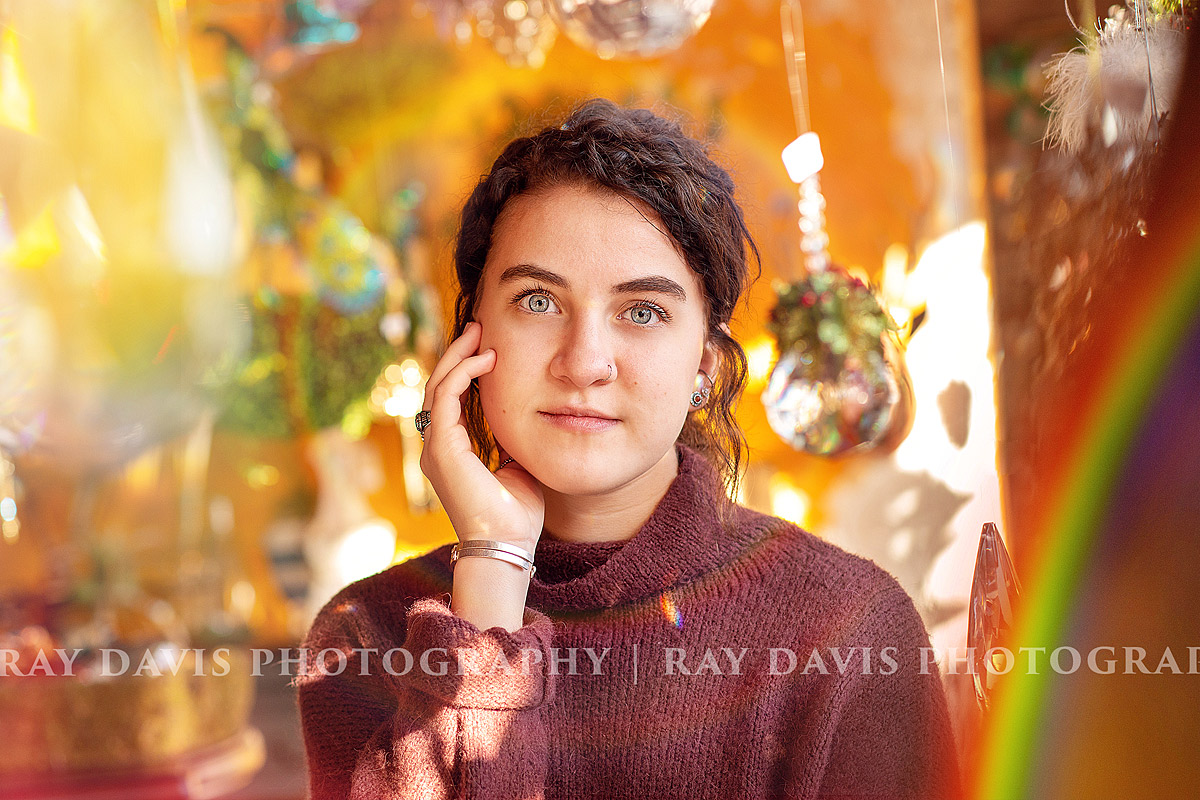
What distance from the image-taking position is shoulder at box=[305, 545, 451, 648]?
3.53 ft

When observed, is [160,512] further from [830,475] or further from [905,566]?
[905,566]

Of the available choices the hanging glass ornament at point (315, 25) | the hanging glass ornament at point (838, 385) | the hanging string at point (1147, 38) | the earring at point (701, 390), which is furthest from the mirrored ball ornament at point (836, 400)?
the hanging glass ornament at point (315, 25)

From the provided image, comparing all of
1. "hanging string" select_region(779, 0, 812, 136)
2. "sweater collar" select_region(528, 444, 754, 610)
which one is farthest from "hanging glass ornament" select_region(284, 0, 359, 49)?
"sweater collar" select_region(528, 444, 754, 610)

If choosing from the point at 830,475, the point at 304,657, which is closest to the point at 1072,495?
the point at 304,657

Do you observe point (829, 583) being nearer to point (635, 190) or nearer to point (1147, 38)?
point (635, 190)

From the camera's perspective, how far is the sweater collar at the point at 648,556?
1.01m

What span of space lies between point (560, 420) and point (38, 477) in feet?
9.59

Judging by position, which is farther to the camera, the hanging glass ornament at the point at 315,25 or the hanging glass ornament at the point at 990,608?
the hanging glass ornament at the point at 315,25

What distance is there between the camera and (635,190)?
0.94m

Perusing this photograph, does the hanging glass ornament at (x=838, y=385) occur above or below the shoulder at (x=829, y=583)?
above

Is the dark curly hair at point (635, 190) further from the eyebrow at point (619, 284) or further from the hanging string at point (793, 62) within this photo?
the hanging string at point (793, 62)

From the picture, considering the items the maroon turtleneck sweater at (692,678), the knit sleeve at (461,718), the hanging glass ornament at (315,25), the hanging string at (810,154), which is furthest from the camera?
the hanging glass ornament at (315,25)

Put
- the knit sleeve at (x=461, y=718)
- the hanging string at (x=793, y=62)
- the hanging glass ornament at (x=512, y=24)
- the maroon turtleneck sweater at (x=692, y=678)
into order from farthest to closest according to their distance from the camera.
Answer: the hanging string at (x=793, y=62) < the hanging glass ornament at (x=512, y=24) < the maroon turtleneck sweater at (x=692, y=678) < the knit sleeve at (x=461, y=718)

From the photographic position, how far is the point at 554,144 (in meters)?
0.97
